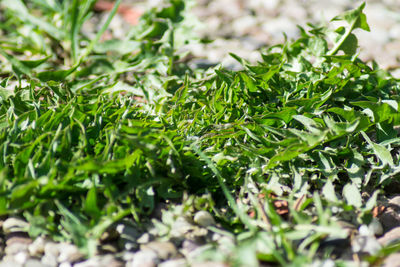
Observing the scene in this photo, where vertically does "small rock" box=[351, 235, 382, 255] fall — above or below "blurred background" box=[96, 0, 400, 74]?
below

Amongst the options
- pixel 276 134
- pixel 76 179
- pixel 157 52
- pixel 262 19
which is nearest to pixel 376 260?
pixel 276 134

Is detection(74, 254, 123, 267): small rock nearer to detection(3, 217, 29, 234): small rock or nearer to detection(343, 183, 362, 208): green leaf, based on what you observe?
detection(3, 217, 29, 234): small rock

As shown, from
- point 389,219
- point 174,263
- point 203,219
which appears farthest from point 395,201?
point 174,263

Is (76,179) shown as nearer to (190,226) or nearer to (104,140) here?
(104,140)

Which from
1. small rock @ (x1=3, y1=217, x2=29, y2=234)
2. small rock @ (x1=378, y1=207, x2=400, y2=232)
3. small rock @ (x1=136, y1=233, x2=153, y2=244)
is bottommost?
small rock @ (x1=378, y1=207, x2=400, y2=232)

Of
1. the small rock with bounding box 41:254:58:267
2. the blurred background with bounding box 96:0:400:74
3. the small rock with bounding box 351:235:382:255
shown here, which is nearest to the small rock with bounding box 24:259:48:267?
the small rock with bounding box 41:254:58:267

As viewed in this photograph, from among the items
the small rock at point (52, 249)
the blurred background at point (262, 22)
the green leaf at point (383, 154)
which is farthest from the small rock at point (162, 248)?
the blurred background at point (262, 22)

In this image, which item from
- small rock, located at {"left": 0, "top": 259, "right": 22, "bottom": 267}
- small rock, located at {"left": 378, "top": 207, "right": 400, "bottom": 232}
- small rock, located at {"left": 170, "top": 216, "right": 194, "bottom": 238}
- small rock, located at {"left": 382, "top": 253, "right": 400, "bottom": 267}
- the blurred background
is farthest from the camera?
the blurred background
